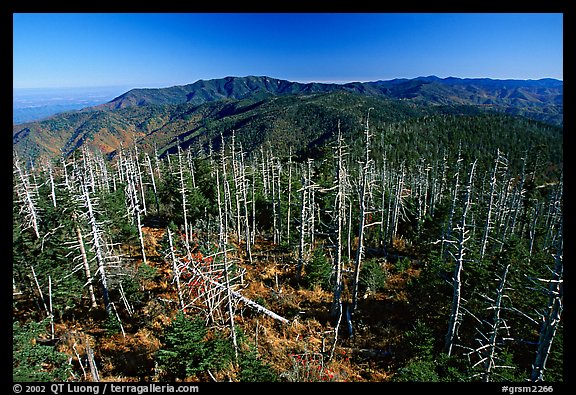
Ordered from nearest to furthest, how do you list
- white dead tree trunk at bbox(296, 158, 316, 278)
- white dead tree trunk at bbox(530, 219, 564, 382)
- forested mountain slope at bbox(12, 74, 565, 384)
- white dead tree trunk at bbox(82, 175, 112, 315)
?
white dead tree trunk at bbox(530, 219, 564, 382)
forested mountain slope at bbox(12, 74, 565, 384)
white dead tree trunk at bbox(82, 175, 112, 315)
white dead tree trunk at bbox(296, 158, 316, 278)

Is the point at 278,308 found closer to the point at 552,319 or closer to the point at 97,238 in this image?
the point at 97,238

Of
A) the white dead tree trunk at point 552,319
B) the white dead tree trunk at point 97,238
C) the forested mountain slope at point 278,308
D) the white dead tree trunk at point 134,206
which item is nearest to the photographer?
the white dead tree trunk at point 552,319

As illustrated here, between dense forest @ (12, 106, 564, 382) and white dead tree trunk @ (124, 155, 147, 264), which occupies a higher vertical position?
white dead tree trunk @ (124, 155, 147, 264)

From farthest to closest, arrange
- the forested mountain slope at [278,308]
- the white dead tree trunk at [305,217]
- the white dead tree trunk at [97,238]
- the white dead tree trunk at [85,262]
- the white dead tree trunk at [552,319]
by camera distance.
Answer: the white dead tree trunk at [305,217], the white dead tree trunk at [85,262], the white dead tree trunk at [97,238], the forested mountain slope at [278,308], the white dead tree trunk at [552,319]

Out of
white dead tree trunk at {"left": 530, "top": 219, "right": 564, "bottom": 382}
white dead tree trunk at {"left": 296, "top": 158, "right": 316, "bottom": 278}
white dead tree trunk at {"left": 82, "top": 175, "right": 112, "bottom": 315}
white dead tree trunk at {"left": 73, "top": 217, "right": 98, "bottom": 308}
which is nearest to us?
white dead tree trunk at {"left": 530, "top": 219, "right": 564, "bottom": 382}

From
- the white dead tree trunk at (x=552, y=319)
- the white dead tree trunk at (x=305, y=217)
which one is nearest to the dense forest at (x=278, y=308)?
the white dead tree trunk at (x=552, y=319)

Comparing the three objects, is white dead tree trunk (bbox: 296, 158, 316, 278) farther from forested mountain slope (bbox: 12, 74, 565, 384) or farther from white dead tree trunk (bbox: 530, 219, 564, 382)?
white dead tree trunk (bbox: 530, 219, 564, 382)

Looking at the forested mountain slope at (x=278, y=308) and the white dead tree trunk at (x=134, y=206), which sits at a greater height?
the white dead tree trunk at (x=134, y=206)

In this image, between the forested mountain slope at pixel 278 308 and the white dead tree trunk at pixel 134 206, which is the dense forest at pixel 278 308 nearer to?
the forested mountain slope at pixel 278 308

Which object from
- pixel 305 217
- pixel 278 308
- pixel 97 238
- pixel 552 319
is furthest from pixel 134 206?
pixel 552 319

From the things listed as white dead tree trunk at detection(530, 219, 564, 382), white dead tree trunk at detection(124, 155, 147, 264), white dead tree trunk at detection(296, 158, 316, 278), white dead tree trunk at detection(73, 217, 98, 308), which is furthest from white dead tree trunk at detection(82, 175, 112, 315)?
white dead tree trunk at detection(530, 219, 564, 382)

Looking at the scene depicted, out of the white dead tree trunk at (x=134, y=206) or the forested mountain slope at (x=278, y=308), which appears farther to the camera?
the white dead tree trunk at (x=134, y=206)

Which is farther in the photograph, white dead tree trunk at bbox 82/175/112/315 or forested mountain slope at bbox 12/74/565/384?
white dead tree trunk at bbox 82/175/112/315
